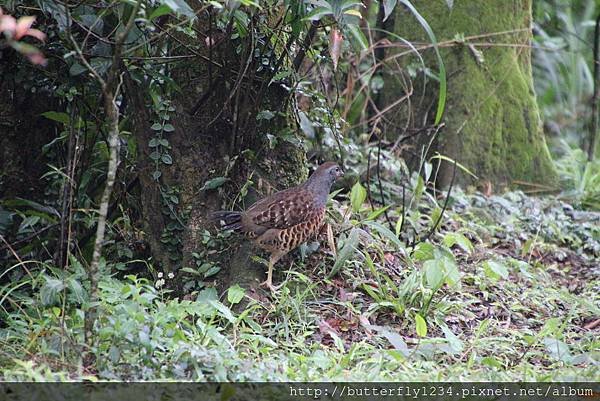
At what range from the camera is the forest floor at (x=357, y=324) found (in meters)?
3.75

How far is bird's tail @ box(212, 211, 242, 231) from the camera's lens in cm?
478

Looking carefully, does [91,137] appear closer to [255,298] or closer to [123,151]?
[123,151]

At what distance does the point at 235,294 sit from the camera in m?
4.60

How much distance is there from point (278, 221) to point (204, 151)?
0.67m

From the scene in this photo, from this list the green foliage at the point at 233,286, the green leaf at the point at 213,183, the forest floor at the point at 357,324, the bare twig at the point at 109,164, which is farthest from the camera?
the green leaf at the point at 213,183

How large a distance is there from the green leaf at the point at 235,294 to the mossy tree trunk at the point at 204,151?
0.25 m

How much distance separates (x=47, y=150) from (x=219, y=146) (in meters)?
1.05

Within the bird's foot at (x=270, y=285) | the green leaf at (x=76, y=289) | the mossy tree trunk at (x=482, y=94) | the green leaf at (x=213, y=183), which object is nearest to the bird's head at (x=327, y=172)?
the green leaf at (x=213, y=183)

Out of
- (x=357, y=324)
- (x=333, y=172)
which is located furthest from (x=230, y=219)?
(x=357, y=324)

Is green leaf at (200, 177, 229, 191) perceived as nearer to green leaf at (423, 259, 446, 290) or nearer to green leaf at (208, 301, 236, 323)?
green leaf at (208, 301, 236, 323)

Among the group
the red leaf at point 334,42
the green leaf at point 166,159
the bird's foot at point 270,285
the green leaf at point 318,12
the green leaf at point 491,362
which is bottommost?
the bird's foot at point 270,285

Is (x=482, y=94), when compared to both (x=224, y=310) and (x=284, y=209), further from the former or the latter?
(x=224, y=310)

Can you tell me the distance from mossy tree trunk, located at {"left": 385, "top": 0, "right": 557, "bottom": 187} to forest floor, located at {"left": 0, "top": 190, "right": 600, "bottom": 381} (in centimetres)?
131

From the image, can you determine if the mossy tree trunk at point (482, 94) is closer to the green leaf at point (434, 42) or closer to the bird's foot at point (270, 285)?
the green leaf at point (434, 42)
